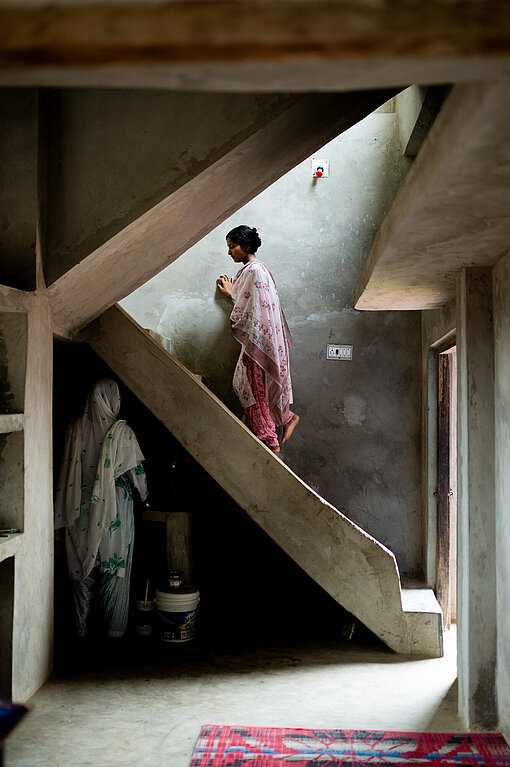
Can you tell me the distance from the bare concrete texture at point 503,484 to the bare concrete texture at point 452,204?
0.84 feet

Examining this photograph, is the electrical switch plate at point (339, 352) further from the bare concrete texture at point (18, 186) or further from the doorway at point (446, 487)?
the bare concrete texture at point (18, 186)

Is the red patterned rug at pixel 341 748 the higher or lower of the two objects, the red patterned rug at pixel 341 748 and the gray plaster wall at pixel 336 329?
the lower

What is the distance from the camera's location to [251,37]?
1.48 meters

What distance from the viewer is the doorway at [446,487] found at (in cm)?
549

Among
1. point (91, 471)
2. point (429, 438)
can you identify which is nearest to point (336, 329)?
point (429, 438)

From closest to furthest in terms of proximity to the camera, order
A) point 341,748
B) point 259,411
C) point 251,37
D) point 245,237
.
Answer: point 251,37
point 341,748
point 259,411
point 245,237

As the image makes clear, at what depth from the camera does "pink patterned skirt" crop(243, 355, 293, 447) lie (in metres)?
5.29

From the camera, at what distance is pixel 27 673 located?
148 inches

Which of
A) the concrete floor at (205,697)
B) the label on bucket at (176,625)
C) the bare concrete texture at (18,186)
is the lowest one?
the concrete floor at (205,697)

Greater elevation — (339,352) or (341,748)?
(339,352)

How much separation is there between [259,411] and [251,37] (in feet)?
12.9

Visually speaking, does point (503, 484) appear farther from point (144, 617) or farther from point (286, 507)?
point (144, 617)

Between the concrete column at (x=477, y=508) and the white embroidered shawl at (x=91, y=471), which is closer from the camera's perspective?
the concrete column at (x=477, y=508)

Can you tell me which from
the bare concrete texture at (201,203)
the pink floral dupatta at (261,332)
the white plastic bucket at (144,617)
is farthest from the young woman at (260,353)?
the white plastic bucket at (144,617)
